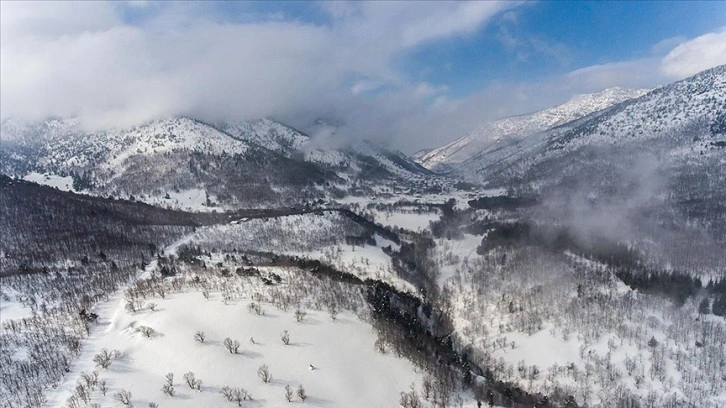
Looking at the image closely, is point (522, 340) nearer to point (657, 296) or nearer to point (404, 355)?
point (657, 296)

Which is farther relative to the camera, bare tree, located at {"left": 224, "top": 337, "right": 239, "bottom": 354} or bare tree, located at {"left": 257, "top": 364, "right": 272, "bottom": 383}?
bare tree, located at {"left": 224, "top": 337, "right": 239, "bottom": 354}

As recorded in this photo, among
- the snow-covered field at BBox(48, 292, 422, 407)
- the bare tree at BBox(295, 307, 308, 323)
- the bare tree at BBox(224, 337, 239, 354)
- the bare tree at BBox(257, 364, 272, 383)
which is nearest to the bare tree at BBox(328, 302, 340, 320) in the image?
the snow-covered field at BBox(48, 292, 422, 407)

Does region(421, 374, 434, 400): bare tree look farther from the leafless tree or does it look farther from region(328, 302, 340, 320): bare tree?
the leafless tree

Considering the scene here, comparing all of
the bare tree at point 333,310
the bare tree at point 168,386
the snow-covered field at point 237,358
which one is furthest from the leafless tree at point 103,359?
the bare tree at point 333,310

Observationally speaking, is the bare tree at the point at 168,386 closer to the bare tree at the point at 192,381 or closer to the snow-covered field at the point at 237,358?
the snow-covered field at the point at 237,358

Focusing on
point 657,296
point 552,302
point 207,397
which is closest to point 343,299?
point 207,397
